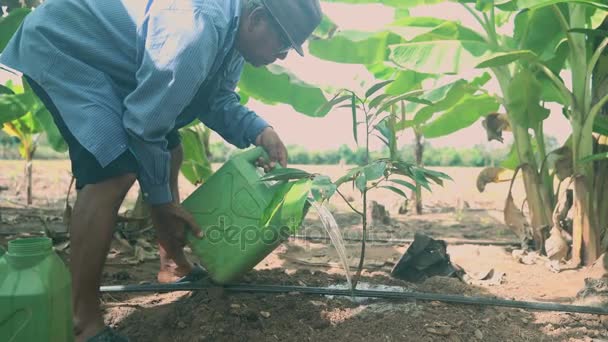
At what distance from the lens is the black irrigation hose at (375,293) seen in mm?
1590

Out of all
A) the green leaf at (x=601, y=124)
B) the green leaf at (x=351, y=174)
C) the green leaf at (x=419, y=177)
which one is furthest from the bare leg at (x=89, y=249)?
the green leaf at (x=601, y=124)

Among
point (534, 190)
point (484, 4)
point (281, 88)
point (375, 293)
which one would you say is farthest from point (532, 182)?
point (281, 88)

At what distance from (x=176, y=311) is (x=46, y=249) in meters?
0.52

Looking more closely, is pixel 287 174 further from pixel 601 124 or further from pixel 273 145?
pixel 601 124

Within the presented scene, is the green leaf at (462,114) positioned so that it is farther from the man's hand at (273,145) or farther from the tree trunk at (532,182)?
the man's hand at (273,145)

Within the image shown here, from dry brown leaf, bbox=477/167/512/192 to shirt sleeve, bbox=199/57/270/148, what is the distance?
5.17 feet

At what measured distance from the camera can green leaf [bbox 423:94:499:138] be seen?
288 centimetres

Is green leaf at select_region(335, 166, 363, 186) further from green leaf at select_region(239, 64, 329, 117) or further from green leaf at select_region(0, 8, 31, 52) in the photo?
green leaf at select_region(0, 8, 31, 52)

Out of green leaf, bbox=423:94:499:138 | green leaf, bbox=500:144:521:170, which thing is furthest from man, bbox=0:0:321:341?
green leaf, bbox=500:144:521:170

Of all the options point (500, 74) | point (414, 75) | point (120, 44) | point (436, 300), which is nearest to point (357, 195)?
point (414, 75)

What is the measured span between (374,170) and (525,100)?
1422mm

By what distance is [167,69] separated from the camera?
1.25 m

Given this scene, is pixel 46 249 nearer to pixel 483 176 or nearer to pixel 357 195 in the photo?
pixel 483 176

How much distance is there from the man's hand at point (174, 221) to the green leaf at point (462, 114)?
6.57 feet
